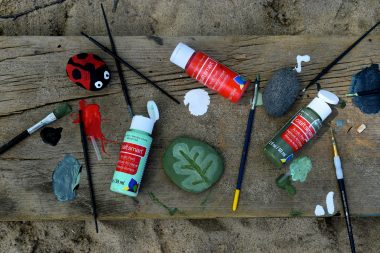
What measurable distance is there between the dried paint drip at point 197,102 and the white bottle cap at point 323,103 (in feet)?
1.27

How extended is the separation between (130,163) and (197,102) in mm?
354

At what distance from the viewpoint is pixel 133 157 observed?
1378 millimetres

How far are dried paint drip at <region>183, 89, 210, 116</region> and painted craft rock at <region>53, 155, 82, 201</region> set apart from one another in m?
0.47

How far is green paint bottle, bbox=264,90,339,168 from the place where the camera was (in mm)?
1410

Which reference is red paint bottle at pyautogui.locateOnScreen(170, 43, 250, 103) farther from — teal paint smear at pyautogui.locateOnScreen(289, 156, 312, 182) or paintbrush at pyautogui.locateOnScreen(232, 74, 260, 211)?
teal paint smear at pyautogui.locateOnScreen(289, 156, 312, 182)

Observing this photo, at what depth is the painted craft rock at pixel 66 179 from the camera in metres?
1.46

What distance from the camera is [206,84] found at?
1.47 metres

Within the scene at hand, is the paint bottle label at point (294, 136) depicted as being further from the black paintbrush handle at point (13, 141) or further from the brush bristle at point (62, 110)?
the black paintbrush handle at point (13, 141)

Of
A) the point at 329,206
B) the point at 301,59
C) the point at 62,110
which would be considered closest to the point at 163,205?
the point at 62,110

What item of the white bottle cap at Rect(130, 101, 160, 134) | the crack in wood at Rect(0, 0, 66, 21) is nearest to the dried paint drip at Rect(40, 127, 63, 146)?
the white bottle cap at Rect(130, 101, 160, 134)

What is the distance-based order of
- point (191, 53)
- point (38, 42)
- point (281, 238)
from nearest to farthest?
point (191, 53)
point (38, 42)
point (281, 238)

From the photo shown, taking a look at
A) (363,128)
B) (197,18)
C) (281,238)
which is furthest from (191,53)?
(281,238)

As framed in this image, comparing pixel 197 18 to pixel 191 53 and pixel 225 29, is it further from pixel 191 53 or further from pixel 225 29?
pixel 191 53

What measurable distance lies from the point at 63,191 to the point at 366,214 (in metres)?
1.14
